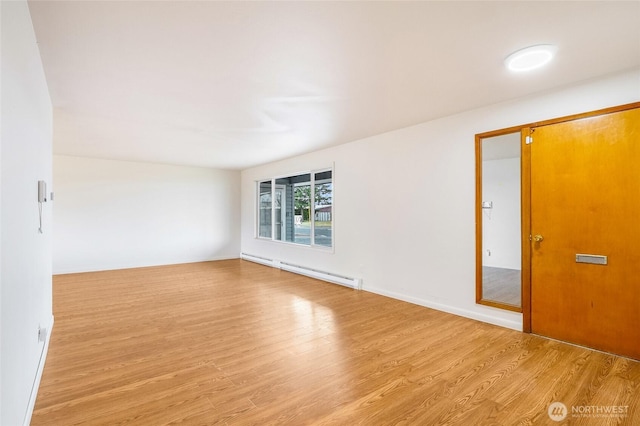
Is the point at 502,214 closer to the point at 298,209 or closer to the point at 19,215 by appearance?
the point at 298,209

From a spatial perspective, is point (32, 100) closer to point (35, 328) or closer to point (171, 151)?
point (35, 328)

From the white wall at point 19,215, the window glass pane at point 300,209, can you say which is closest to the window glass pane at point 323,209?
the window glass pane at point 300,209

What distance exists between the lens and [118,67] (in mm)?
2518

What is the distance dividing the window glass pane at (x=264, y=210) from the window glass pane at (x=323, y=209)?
1902 millimetres

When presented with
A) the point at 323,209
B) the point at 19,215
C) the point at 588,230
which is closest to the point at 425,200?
the point at 588,230

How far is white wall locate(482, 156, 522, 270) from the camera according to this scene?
20.2 ft

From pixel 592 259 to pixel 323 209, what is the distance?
3.97 meters

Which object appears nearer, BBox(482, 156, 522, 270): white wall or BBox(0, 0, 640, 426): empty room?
BBox(0, 0, 640, 426): empty room

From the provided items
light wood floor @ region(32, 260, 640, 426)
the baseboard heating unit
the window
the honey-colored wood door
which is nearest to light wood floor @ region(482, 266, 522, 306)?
the honey-colored wood door

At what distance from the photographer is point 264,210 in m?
7.76

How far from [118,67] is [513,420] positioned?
3.80m

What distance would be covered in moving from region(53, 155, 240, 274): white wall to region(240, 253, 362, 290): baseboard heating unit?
4.78 ft

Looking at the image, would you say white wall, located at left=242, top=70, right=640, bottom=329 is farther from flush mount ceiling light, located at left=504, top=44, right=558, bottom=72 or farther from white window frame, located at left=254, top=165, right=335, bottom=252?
flush mount ceiling light, located at left=504, top=44, right=558, bottom=72

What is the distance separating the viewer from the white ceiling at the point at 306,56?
1868 mm
